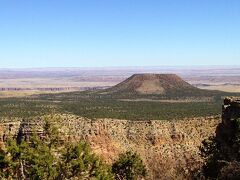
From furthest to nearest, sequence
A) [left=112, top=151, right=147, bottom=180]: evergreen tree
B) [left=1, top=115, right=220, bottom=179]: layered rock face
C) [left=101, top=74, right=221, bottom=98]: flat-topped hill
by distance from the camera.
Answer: [left=101, top=74, right=221, bottom=98]: flat-topped hill → [left=1, top=115, right=220, bottom=179]: layered rock face → [left=112, top=151, right=147, bottom=180]: evergreen tree

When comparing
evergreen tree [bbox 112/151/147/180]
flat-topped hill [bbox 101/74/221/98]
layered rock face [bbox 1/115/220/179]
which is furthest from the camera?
flat-topped hill [bbox 101/74/221/98]

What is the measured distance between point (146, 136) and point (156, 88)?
4669 inches

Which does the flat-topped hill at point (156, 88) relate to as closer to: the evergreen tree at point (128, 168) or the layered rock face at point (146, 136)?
the layered rock face at point (146, 136)

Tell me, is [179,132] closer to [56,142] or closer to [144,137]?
[144,137]

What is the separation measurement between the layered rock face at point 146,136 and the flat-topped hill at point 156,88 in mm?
91249

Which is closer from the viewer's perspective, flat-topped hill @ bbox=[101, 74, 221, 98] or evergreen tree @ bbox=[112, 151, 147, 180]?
evergreen tree @ bbox=[112, 151, 147, 180]

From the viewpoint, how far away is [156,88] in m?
188

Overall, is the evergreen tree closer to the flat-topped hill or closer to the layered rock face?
the layered rock face

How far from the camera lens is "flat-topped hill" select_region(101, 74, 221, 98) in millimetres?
172250

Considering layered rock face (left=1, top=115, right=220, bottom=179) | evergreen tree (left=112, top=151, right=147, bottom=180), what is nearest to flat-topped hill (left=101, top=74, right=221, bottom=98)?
layered rock face (left=1, top=115, right=220, bottom=179)

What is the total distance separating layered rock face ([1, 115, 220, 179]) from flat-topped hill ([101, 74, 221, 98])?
91249mm

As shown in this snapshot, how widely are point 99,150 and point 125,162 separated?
32.7 ft

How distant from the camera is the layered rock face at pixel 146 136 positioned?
5984 centimetres

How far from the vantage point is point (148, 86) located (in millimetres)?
189500
